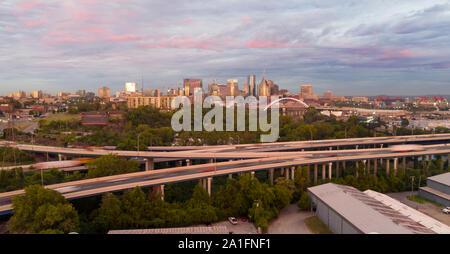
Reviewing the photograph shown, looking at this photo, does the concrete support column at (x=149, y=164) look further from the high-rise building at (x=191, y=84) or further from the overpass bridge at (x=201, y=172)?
the high-rise building at (x=191, y=84)

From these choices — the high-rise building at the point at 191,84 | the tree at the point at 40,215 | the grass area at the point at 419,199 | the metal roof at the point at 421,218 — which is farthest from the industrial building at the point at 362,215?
the high-rise building at the point at 191,84

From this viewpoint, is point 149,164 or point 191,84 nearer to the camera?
point 149,164

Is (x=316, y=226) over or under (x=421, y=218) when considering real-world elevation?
under

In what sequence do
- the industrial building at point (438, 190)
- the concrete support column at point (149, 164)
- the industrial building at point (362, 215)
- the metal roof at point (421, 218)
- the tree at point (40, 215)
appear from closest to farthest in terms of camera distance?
the tree at point (40, 215) → the industrial building at point (362, 215) → the metal roof at point (421, 218) → the industrial building at point (438, 190) → the concrete support column at point (149, 164)

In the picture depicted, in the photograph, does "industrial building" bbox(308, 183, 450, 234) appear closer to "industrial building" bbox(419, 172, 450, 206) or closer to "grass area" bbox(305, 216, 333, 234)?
"grass area" bbox(305, 216, 333, 234)

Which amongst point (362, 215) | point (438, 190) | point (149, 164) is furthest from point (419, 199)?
point (149, 164)

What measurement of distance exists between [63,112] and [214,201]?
8469cm

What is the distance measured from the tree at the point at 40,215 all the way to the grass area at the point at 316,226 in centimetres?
1738

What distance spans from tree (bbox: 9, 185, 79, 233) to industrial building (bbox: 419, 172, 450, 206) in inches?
1320

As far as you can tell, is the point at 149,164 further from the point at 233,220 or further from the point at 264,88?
the point at 264,88

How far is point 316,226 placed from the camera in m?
25.0

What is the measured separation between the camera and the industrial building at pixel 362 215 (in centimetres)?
1950

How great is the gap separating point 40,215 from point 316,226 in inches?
790
